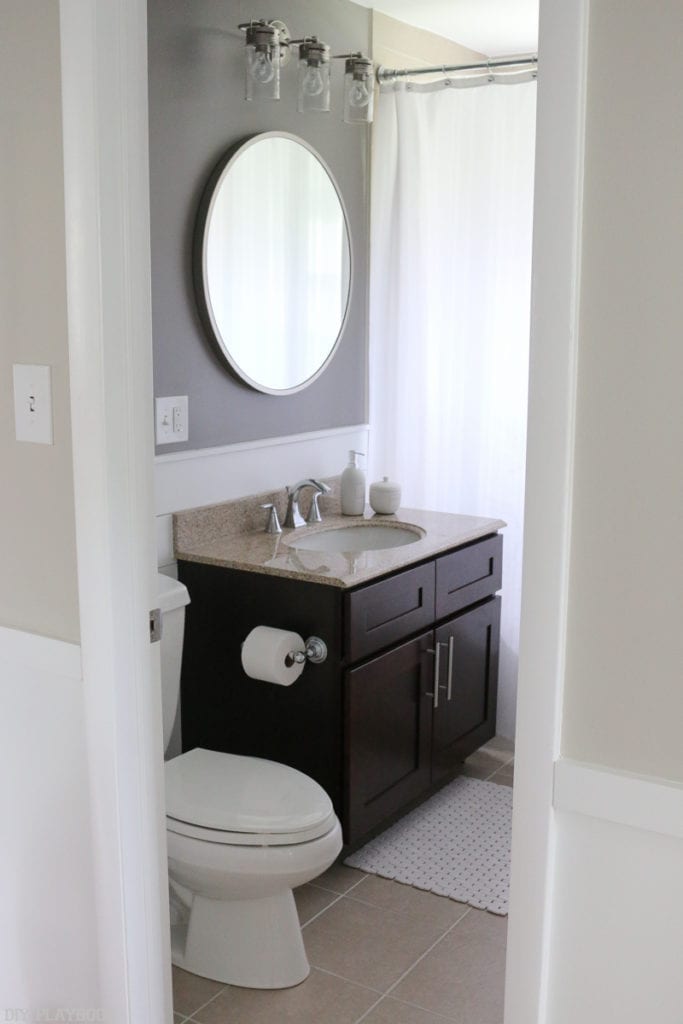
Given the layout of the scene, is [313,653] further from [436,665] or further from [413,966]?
[413,966]

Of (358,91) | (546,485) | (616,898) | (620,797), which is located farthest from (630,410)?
(358,91)

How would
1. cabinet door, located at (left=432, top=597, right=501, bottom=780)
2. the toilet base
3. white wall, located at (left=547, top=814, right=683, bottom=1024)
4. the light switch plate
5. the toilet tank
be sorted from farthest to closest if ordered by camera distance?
cabinet door, located at (left=432, top=597, right=501, bottom=780) → the toilet tank → the toilet base → the light switch plate → white wall, located at (left=547, top=814, right=683, bottom=1024)

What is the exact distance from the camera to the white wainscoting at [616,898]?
1306 millimetres

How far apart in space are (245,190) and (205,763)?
1.49 m

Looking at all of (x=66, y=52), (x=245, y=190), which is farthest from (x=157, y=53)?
(x=66, y=52)

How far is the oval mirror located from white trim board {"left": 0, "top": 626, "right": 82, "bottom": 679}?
1.22 metres

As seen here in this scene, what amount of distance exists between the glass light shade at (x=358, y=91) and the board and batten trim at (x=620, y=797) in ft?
7.79

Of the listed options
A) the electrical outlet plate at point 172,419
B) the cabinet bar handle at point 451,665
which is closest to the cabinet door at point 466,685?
the cabinet bar handle at point 451,665

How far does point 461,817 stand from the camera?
3.17 m

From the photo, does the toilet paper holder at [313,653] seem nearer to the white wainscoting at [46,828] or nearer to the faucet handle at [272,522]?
the faucet handle at [272,522]

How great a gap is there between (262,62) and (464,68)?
742 millimetres

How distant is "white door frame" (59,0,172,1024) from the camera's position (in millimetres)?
1604

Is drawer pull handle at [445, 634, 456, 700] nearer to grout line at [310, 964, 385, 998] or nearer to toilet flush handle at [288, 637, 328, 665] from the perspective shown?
toilet flush handle at [288, 637, 328, 665]

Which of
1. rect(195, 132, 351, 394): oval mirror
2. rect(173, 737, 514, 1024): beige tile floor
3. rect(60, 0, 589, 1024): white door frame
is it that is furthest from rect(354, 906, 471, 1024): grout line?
rect(195, 132, 351, 394): oval mirror
